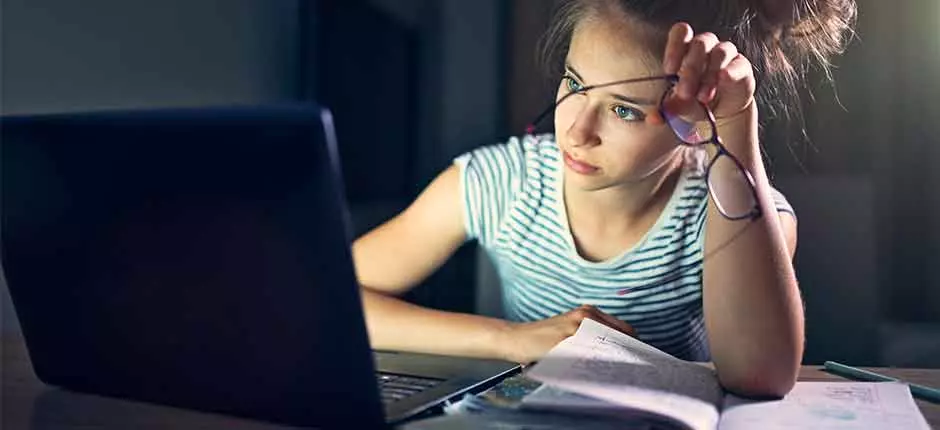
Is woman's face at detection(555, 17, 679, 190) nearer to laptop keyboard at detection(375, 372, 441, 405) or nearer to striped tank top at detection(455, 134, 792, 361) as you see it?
striped tank top at detection(455, 134, 792, 361)

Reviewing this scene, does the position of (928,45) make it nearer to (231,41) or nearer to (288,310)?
(231,41)

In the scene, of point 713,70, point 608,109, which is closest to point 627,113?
point 608,109

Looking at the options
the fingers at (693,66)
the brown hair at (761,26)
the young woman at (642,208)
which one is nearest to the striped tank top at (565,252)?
the young woman at (642,208)

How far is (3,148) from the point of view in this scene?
0.64 m

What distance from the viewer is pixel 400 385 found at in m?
0.72

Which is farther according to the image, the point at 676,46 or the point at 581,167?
the point at 581,167

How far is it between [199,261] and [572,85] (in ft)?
1.53

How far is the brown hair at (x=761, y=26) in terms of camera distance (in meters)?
0.95

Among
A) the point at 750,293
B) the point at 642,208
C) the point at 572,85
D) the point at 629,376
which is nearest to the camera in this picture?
the point at 629,376

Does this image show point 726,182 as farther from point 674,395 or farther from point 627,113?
point 674,395

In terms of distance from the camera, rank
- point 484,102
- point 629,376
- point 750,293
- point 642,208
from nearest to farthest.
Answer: point 629,376 < point 750,293 < point 642,208 < point 484,102

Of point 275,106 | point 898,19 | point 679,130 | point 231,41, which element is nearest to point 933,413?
point 679,130

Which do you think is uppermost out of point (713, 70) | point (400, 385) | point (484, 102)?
point (713, 70)

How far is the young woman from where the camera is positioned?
81 cm
